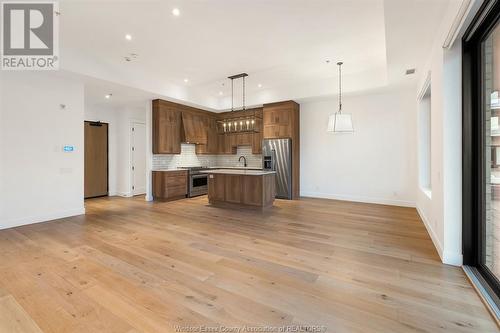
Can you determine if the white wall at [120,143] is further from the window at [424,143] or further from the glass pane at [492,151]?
the glass pane at [492,151]

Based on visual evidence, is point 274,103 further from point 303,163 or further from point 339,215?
point 339,215

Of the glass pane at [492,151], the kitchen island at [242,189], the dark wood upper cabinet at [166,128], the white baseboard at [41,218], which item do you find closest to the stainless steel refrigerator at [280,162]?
the kitchen island at [242,189]

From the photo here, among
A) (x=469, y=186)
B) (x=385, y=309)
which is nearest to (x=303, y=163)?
(x=469, y=186)

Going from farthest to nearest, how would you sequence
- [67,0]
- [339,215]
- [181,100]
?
1. [181,100]
2. [339,215]
3. [67,0]

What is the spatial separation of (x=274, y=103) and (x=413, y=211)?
4.57 metres

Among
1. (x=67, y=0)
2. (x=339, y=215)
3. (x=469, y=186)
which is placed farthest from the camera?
(x=339, y=215)

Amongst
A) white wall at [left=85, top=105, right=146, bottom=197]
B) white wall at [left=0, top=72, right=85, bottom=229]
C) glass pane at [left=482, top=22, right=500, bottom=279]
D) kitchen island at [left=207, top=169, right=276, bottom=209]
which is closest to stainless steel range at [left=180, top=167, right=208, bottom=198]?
kitchen island at [left=207, top=169, right=276, bottom=209]

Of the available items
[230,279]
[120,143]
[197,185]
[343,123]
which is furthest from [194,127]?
[230,279]

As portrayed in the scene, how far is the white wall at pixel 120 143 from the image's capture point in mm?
7789

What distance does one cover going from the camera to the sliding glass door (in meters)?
2.21

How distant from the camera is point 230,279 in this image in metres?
2.46

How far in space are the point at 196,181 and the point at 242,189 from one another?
254 centimetres

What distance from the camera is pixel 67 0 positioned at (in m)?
3.14

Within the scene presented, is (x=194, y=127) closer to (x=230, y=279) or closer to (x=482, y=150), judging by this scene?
(x=230, y=279)
